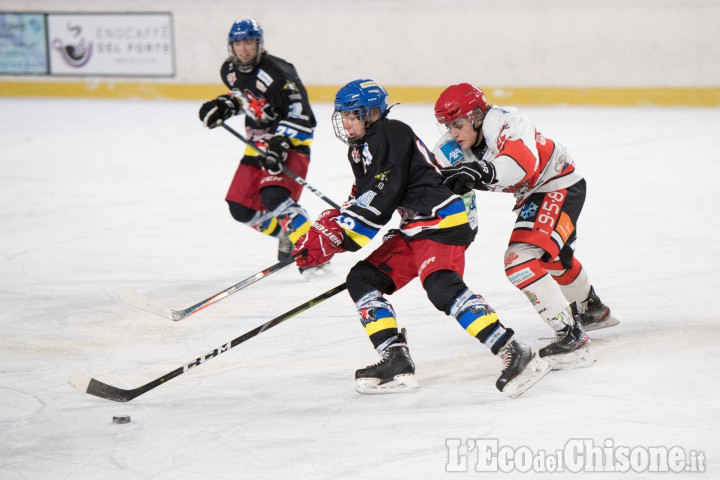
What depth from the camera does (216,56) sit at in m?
11.5

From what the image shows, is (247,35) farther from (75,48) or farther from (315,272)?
(75,48)

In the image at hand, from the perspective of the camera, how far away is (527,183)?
317 cm

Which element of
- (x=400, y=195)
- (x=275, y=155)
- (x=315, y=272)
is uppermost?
(x=400, y=195)

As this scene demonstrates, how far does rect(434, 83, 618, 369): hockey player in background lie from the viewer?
297 centimetres

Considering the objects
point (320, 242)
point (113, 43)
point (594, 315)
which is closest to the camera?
point (320, 242)

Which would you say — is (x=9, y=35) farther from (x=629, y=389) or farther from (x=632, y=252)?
(x=629, y=389)

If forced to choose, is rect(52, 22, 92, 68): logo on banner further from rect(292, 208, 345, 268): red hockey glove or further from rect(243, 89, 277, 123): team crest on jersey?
rect(292, 208, 345, 268): red hockey glove

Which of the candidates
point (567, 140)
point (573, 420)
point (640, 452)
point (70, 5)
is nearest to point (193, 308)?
point (573, 420)

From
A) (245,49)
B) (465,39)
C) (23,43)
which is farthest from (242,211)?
(23,43)

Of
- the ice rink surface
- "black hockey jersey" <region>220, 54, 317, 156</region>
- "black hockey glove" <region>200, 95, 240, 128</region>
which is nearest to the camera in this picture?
the ice rink surface

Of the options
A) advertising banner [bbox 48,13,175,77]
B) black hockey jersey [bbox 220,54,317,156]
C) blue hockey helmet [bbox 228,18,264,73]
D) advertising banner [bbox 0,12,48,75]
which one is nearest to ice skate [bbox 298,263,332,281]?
black hockey jersey [bbox 220,54,317,156]

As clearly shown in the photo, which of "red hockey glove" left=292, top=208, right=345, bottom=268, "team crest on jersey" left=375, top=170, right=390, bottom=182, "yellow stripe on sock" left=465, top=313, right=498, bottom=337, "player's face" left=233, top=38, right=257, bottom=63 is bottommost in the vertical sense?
"yellow stripe on sock" left=465, top=313, right=498, bottom=337

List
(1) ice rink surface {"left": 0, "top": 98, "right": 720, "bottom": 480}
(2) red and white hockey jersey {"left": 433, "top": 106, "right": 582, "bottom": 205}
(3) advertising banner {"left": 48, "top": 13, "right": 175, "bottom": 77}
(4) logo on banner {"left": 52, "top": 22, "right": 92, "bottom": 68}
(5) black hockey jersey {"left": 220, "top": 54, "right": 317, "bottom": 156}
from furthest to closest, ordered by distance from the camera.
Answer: (4) logo on banner {"left": 52, "top": 22, "right": 92, "bottom": 68} < (3) advertising banner {"left": 48, "top": 13, "right": 175, "bottom": 77} < (5) black hockey jersey {"left": 220, "top": 54, "right": 317, "bottom": 156} < (2) red and white hockey jersey {"left": 433, "top": 106, "right": 582, "bottom": 205} < (1) ice rink surface {"left": 0, "top": 98, "right": 720, "bottom": 480}

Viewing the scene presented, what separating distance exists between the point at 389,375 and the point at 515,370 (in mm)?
388
